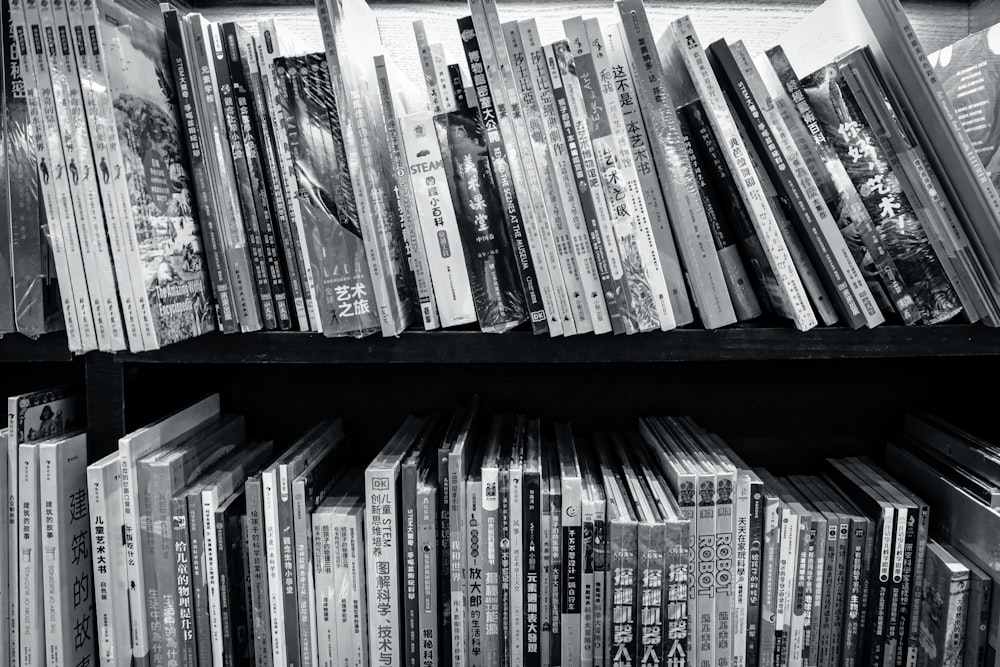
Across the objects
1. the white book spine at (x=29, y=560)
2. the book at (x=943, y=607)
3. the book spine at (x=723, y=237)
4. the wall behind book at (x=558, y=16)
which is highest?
the wall behind book at (x=558, y=16)

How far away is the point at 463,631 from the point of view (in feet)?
2.86

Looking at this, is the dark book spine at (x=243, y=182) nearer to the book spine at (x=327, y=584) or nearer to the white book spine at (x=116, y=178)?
the white book spine at (x=116, y=178)

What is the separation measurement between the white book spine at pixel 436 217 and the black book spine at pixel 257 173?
7.0 inches

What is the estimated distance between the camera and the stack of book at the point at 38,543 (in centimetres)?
84

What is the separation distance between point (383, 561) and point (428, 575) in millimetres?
59

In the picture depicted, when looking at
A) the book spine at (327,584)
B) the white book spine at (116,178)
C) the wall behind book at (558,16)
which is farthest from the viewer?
the wall behind book at (558,16)

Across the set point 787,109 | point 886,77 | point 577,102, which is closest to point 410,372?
point 577,102

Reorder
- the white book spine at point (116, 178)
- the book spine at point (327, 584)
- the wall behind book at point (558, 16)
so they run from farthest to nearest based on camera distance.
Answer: the wall behind book at point (558, 16) → the book spine at point (327, 584) → the white book spine at point (116, 178)

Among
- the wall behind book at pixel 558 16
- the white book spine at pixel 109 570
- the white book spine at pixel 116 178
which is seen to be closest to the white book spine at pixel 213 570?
the white book spine at pixel 109 570

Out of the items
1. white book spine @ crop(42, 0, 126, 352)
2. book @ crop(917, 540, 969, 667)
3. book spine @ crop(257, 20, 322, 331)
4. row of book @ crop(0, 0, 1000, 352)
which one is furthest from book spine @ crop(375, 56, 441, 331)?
book @ crop(917, 540, 969, 667)

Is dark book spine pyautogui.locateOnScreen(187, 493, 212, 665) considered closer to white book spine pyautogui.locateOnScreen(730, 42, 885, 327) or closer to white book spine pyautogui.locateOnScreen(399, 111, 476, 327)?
white book spine pyautogui.locateOnScreen(399, 111, 476, 327)

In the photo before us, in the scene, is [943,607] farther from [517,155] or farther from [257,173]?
[257,173]

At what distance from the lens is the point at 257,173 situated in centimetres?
83

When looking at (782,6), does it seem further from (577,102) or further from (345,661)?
(345,661)
